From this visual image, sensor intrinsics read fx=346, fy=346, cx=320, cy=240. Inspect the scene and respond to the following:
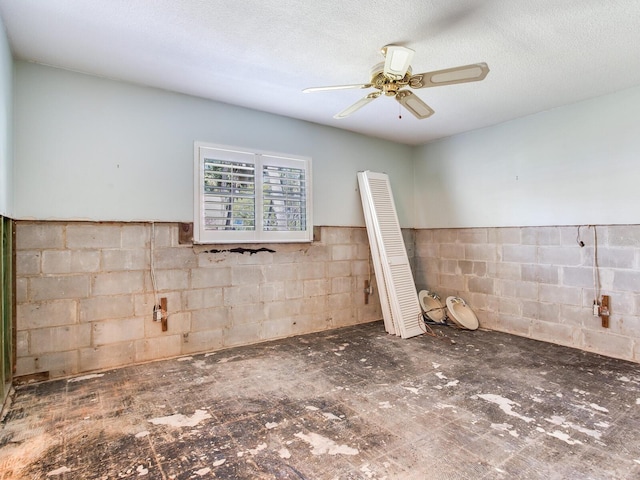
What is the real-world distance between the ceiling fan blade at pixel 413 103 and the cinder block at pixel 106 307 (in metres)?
2.99

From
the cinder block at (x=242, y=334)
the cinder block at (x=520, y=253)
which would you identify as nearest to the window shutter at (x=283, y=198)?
the cinder block at (x=242, y=334)

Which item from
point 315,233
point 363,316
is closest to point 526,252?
point 363,316

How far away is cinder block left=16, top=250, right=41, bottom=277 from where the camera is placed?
9.34ft

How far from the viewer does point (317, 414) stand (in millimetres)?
2406

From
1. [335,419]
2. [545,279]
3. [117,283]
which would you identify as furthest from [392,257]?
[117,283]

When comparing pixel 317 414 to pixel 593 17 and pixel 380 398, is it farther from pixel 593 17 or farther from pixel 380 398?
pixel 593 17

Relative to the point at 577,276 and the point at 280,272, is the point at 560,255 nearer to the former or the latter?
the point at 577,276

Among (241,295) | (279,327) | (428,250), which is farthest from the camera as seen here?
(428,250)

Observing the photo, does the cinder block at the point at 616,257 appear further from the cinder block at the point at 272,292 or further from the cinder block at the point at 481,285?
the cinder block at the point at 272,292

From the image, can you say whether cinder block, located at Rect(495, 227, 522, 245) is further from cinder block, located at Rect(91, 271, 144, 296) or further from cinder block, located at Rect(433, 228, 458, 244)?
cinder block, located at Rect(91, 271, 144, 296)

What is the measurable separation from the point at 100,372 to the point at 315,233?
270cm

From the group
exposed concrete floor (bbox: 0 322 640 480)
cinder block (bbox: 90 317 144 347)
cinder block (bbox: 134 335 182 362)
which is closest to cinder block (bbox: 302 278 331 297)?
exposed concrete floor (bbox: 0 322 640 480)

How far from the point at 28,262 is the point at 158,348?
4.38ft

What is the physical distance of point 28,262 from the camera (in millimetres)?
2881
